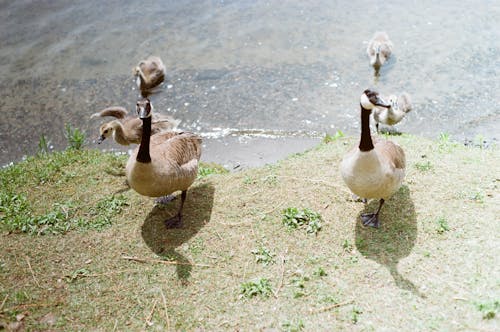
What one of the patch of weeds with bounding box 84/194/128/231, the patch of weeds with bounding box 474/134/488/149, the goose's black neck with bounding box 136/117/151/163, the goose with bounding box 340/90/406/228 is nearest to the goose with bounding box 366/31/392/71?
the patch of weeds with bounding box 474/134/488/149

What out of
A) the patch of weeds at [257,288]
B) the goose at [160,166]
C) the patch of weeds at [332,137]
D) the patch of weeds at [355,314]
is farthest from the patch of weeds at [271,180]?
the patch of weeds at [355,314]

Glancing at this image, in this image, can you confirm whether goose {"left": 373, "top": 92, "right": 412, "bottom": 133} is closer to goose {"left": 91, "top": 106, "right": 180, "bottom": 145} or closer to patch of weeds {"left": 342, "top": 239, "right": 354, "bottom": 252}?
patch of weeds {"left": 342, "top": 239, "right": 354, "bottom": 252}

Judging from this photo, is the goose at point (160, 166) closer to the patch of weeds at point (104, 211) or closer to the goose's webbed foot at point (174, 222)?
the goose's webbed foot at point (174, 222)

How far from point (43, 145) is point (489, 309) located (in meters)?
7.03

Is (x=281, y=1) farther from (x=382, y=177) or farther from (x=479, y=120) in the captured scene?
(x=382, y=177)

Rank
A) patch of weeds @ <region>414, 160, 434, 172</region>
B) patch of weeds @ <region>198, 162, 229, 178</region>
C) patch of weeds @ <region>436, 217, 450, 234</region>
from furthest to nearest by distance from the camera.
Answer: patch of weeds @ <region>198, 162, 229, 178</region>, patch of weeds @ <region>414, 160, 434, 172</region>, patch of weeds @ <region>436, 217, 450, 234</region>

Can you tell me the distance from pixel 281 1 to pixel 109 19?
4.49m

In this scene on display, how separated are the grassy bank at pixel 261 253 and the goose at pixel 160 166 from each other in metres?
0.41

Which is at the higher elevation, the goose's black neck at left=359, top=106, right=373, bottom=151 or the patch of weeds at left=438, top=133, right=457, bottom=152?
the goose's black neck at left=359, top=106, right=373, bottom=151

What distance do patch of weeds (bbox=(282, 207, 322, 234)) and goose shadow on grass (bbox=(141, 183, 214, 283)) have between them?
0.94 m

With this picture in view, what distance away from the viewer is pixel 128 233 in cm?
533

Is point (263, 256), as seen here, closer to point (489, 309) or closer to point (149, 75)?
point (489, 309)

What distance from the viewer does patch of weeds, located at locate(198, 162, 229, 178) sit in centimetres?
687

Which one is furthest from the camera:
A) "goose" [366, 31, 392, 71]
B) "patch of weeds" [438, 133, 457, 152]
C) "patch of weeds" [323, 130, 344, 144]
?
"goose" [366, 31, 392, 71]
